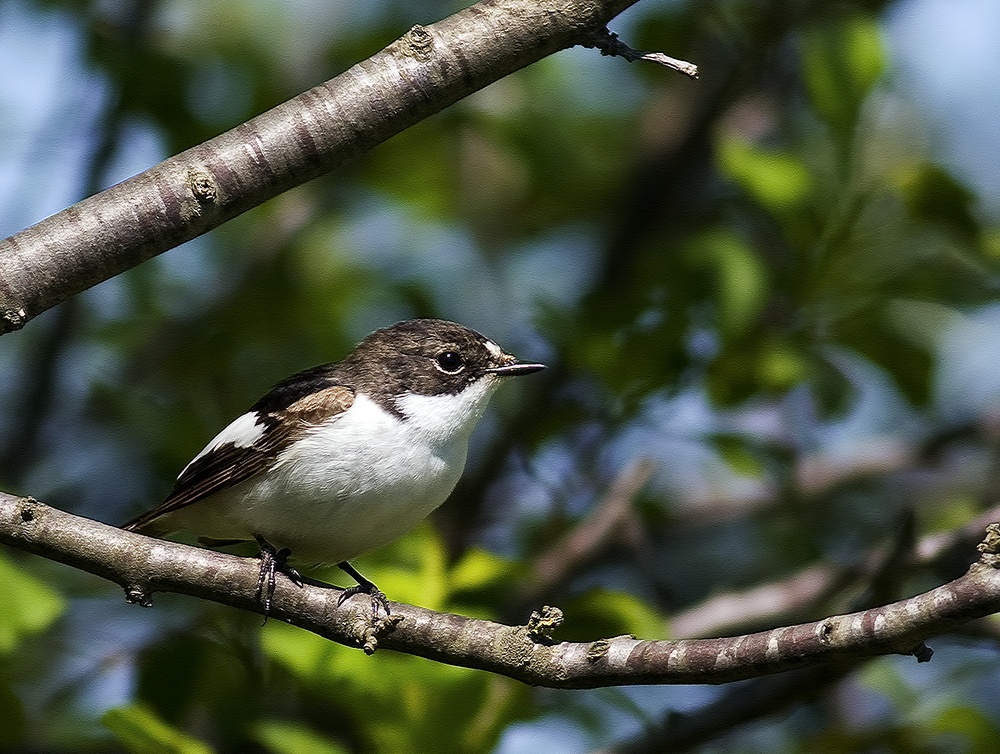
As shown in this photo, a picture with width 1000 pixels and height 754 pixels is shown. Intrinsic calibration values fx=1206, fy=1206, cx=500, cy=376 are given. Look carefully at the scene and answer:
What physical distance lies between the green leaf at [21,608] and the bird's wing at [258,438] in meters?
0.77

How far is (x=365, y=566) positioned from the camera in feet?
16.1

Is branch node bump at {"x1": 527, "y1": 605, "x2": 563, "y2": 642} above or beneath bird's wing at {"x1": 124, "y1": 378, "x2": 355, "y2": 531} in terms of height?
beneath

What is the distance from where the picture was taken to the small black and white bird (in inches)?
174

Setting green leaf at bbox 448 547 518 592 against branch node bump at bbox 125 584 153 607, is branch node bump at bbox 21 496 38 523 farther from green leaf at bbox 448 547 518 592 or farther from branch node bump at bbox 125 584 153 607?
green leaf at bbox 448 547 518 592

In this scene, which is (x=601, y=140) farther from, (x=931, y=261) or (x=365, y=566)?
(x=365, y=566)

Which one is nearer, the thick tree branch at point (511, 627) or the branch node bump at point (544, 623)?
the thick tree branch at point (511, 627)

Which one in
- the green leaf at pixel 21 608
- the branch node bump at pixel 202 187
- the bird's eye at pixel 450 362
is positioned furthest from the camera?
the bird's eye at pixel 450 362

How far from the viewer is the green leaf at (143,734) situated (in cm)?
374

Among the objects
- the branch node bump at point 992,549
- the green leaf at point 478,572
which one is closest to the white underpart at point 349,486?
the green leaf at point 478,572

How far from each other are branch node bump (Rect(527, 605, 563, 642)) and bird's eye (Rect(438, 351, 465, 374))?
230cm

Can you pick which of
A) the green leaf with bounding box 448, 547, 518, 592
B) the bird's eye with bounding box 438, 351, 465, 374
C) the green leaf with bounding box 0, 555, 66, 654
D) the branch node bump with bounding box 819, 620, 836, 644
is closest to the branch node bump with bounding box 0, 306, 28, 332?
the green leaf with bounding box 0, 555, 66, 654

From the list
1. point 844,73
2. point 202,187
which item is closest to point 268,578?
point 202,187

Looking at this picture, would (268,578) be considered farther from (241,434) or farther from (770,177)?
(770,177)

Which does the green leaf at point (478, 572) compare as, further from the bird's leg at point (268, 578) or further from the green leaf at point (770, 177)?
the green leaf at point (770, 177)
